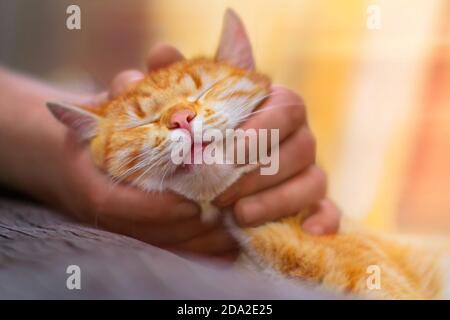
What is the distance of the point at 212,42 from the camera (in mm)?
964

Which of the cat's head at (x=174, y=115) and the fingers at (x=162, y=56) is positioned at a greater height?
the fingers at (x=162, y=56)

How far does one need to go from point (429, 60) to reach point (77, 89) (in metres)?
0.61

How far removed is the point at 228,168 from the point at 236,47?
8.3 inches

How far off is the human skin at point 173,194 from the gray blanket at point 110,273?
41 mm

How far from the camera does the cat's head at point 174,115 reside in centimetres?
89

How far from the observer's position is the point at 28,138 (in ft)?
3.29

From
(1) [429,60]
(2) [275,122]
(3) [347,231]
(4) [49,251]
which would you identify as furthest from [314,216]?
(4) [49,251]

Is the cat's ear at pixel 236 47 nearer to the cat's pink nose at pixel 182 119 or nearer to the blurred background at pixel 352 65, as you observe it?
the blurred background at pixel 352 65

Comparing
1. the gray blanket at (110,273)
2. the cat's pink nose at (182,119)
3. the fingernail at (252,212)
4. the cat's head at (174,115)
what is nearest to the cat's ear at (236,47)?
the cat's head at (174,115)

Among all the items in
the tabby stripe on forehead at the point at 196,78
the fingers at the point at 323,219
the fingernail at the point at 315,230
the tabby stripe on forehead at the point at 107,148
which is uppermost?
the tabby stripe on forehead at the point at 196,78

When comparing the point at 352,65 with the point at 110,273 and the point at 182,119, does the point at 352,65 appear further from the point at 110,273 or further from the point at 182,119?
the point at 110,273

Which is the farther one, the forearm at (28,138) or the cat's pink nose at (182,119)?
the forearm at (28,138)

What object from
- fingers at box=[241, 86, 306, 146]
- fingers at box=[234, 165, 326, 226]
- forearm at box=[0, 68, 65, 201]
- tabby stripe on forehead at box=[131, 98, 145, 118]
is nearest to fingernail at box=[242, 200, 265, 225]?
fingers at box=[234, 165, 326, 226]

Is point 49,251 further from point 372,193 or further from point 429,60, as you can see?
point 429,60
